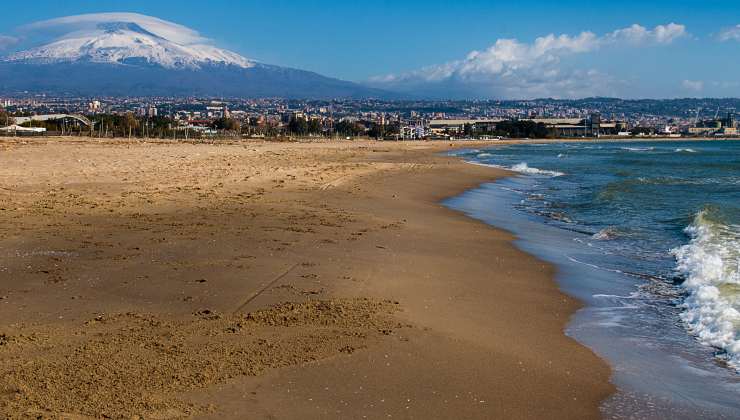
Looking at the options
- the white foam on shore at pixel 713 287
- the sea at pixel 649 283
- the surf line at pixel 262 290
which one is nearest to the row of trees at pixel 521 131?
the sea at pixel 649 283

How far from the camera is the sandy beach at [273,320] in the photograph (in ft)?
17.4

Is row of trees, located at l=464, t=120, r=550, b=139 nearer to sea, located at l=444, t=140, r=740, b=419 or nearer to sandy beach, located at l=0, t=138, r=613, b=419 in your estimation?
sea, located at l=444, t=140, r=740, b=419

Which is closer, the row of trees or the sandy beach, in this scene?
the sandy beach

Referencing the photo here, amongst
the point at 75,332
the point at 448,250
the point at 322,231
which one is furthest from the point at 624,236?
the point at 75,332

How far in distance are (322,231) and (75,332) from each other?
719cm

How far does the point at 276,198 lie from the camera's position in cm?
1903

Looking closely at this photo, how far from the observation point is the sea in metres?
6.32

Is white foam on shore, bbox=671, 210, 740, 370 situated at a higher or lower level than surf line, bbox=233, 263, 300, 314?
lower

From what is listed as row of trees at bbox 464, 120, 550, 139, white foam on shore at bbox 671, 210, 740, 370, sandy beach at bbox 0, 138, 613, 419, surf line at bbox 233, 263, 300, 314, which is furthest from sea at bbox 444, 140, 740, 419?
row of trees at bbox 464, 120, 550, 139

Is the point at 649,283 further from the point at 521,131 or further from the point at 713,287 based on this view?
the point at 521,131

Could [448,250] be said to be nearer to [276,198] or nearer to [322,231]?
[322,231]

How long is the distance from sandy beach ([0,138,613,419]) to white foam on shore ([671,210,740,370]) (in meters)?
1.54

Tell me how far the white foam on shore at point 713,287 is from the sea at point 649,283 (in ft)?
0.06

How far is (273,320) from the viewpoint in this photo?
284 inches
